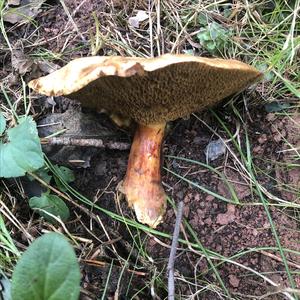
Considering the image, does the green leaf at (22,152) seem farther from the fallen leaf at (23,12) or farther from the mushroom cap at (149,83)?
the fallen leaf at (23,12)

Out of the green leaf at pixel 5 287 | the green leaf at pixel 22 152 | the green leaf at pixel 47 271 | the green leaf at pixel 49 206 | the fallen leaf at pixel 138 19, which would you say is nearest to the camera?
the green leaf at pixel 47 271

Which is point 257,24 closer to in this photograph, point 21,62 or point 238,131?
point 238,131

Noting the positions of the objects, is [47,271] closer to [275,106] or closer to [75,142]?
[75,142]

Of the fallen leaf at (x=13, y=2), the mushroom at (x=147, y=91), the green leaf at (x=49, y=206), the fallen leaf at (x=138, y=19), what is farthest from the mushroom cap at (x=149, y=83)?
the fallen leaf at (x=13, y=2)

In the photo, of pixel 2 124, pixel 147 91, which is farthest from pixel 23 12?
pixel 147 91

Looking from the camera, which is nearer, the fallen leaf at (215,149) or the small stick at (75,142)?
the small stick at (75,142)

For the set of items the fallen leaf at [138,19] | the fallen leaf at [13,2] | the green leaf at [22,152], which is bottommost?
the green leaf at [22,152]


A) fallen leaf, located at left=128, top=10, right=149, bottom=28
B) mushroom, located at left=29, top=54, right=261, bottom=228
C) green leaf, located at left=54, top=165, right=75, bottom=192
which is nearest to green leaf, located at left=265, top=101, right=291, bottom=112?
mushroom, located at left=29, top=54, right=261, bottom=228
